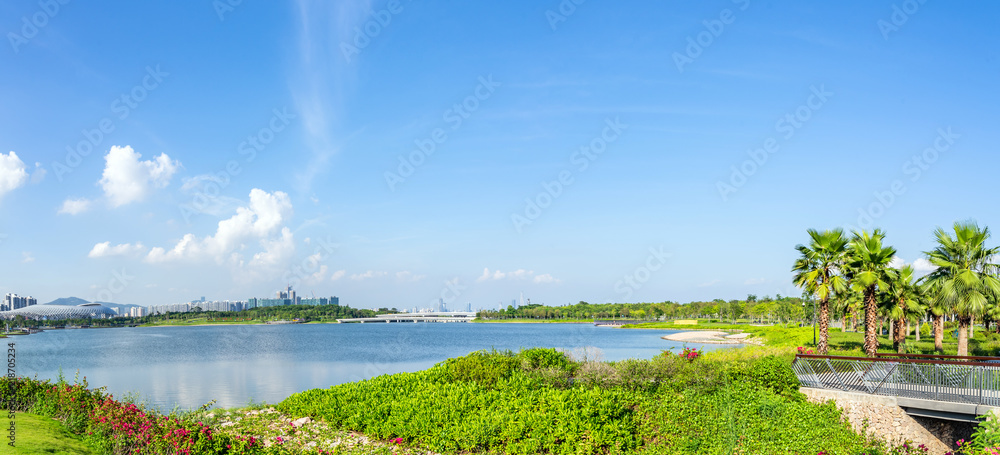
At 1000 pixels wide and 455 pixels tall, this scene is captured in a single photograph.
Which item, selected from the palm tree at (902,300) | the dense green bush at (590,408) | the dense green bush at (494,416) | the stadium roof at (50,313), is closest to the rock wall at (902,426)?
the dense green bush at (590,408)

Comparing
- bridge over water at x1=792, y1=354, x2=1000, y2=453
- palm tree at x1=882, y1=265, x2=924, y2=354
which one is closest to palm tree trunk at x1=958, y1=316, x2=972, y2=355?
palm tree at x1=882, y1=265, x2=924, y2=354

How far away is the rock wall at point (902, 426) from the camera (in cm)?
1411

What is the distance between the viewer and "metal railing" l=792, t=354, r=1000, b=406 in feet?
45.2

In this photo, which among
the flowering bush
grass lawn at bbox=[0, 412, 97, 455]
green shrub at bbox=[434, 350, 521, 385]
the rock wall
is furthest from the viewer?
the flowering bush

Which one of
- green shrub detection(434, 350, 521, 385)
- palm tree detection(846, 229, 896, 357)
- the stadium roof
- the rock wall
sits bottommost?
A: the stadium roof

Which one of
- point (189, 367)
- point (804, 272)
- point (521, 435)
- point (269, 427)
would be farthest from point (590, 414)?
point (189, 367)

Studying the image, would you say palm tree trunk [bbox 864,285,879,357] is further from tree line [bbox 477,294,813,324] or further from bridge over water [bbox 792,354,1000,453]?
tree line [bbox 477,294,813,324]

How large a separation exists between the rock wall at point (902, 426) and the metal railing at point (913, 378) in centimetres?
44

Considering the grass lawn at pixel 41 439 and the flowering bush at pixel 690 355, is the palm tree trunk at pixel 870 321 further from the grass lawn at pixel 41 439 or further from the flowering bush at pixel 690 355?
the grass lawn at pixel 41 439

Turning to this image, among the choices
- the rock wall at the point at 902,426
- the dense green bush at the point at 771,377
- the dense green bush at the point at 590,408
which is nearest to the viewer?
the dense green bush at the point at 590,408

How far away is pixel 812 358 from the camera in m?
17.2

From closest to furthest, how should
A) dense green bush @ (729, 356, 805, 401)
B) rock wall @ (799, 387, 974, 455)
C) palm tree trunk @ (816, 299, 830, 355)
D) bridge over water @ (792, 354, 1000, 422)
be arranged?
bridge over water @ (792, 354, 1000, 422)
rock wall @ (799, 387, 974, 455)
dense green bush @ (729, 356, 805, 401)
palm tree trunk @ (816, 299, 830, 355)

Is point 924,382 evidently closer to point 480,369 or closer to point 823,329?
point 480,369

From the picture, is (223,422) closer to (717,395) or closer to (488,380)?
(488,380)
